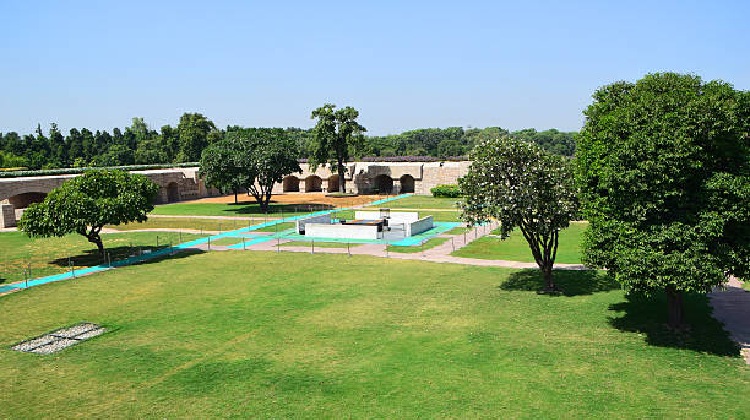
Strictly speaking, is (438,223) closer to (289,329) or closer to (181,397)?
(289,329)

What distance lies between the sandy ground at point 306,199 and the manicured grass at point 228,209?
3.49 meters

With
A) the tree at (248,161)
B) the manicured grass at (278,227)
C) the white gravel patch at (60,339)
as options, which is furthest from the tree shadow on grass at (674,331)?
the tree at (248,161)

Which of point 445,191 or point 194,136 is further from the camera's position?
point 194,136

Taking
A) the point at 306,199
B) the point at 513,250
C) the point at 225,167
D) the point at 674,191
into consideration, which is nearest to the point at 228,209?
the point at 225,167

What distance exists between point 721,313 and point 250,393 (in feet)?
57.4

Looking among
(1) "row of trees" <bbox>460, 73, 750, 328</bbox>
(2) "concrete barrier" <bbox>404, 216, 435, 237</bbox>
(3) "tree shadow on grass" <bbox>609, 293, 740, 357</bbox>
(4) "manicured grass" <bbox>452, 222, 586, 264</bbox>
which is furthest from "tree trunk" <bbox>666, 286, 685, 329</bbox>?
(2) "concrete barrier" <bbox>404, 216, 435, 237</bbox>

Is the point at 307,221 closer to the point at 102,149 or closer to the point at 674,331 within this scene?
the point at 674,331

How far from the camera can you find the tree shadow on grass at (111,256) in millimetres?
34144

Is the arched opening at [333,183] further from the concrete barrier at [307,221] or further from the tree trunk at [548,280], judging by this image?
the tree trunk at [548,280]

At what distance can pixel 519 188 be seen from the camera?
909 inches

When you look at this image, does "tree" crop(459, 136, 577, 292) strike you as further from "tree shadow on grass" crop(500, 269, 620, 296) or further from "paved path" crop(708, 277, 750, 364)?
"paved path" crop(708, 277, 750, 364)

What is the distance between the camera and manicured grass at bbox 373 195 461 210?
6050cm

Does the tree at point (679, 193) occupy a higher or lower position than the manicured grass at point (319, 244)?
higher

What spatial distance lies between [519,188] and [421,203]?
41.2 meters
